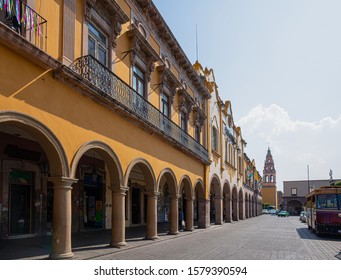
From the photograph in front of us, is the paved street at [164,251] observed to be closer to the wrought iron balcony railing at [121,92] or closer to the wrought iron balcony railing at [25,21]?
the wrought iron balcony railing at [121,92]

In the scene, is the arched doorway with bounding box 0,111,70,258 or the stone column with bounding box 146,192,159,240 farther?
the stone column with bounding box 146,192,159,240

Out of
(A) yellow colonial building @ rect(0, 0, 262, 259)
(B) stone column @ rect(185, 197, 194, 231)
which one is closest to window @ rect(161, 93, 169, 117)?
(A) yellow colonial building @ rect(0, 0, 262, 259)

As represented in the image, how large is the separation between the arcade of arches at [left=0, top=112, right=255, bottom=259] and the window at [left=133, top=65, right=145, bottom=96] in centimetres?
305

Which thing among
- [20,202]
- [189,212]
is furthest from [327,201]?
[20,202]

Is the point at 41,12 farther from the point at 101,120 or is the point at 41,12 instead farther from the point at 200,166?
the point at 200,166

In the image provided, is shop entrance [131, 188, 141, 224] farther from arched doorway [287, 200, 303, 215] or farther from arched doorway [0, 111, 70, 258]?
arched doorway [287, 200, 303, 215]

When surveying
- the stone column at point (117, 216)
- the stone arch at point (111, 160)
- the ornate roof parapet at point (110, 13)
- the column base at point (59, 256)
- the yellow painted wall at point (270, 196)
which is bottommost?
the yellow painted wall at point (270, 196)

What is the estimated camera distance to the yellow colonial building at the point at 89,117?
8938 millimetres

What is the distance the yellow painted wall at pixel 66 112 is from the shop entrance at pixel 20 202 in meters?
4.51

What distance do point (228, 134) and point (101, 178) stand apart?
1739 cm

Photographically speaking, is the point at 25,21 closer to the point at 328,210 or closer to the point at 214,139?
the point at 328,210

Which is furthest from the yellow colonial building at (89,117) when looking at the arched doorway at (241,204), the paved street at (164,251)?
the arched doorway at (241,204)

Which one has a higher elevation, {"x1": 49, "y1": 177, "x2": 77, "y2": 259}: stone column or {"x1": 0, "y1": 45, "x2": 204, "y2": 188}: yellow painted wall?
{"x1": 0, "y1": 45, "x2": 204, "y2": 188}: yellow painted wall

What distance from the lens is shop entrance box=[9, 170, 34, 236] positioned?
1434cm
